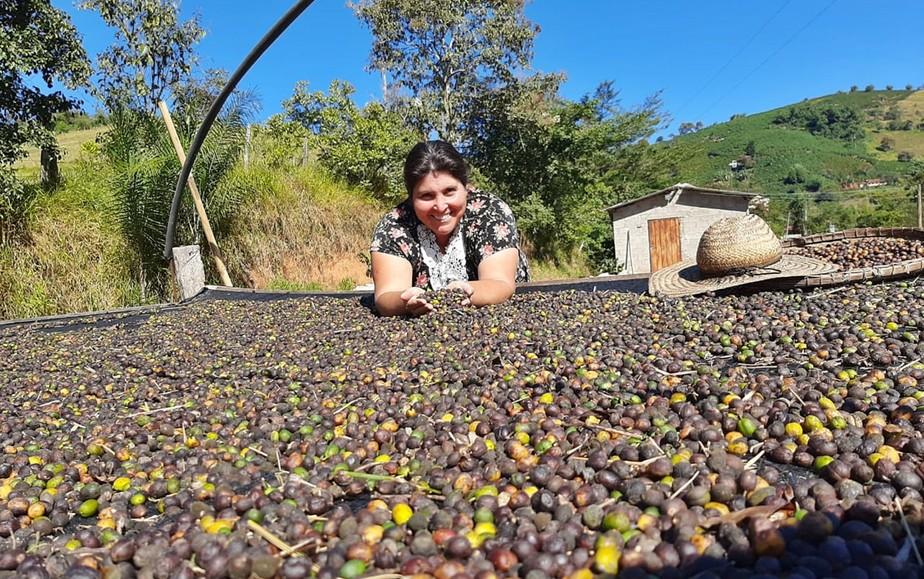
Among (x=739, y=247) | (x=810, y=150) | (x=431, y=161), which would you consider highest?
(x=810, y=150)

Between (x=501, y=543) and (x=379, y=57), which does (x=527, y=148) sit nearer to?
(x=379, y=57)

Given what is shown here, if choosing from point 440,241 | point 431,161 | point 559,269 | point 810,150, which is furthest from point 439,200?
point 810,150

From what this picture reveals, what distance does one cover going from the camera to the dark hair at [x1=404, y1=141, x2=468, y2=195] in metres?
3.33

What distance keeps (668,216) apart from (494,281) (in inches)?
529

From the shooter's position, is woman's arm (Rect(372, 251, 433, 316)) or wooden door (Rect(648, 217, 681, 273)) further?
wooden door (Rect(648, 217, 681, 273))

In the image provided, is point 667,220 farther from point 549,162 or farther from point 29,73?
point 29,73

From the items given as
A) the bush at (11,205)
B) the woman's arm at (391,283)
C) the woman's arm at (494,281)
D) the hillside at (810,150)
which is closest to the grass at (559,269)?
the bush at (11,205)

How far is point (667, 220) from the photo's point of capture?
51.0 ft

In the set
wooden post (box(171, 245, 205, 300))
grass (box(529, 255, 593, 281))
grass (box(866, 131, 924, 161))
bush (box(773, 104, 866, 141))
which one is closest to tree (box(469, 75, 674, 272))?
grass (box(529, 255, 593, 281))

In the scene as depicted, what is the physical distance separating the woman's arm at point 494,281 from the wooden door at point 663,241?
511 inches

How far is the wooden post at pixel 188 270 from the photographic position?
6672 mm

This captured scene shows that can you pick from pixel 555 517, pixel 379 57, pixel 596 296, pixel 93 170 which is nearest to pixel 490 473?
pixel 555 517

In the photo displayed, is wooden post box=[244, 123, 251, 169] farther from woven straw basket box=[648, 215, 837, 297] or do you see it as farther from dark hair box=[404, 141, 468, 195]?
woven straw basket box=[648, 215, 837, 297]

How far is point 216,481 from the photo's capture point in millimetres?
1387
